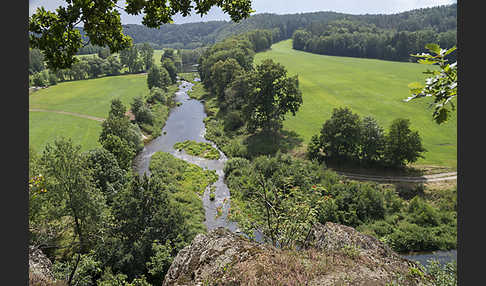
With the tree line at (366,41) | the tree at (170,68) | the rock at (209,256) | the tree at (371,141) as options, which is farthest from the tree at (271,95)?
the tree line at (366,41)

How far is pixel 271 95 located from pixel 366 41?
327 feet

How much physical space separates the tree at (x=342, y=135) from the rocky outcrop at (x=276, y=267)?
81.6 ft

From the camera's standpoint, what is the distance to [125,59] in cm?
10150

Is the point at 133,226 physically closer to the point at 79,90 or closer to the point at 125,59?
the point at 79,90

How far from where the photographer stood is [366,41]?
116 meters

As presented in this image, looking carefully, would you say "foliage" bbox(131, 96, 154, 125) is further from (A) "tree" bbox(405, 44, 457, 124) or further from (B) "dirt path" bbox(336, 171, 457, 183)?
(A) "tree" bbox(405, 44, 457, 124)

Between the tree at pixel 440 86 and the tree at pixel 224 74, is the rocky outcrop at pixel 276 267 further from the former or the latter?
the tree at pixel 224 74

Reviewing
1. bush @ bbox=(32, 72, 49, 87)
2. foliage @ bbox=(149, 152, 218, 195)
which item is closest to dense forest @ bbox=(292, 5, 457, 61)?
foliage @ bbox=(149, 152, 218, 195)

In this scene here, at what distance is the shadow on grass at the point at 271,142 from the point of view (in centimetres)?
3794

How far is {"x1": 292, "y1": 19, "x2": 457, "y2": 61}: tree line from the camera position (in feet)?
333

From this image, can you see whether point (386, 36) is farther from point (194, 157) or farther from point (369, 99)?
point (194, 157)

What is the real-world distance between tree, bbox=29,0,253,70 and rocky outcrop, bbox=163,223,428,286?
624 cm

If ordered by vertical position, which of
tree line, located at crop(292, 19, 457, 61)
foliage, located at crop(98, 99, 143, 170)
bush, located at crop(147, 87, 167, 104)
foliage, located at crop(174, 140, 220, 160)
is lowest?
foliage, located at crop(174, 140, 220, 160)

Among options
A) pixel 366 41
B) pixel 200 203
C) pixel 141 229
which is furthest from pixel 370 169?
pixel 366 41
